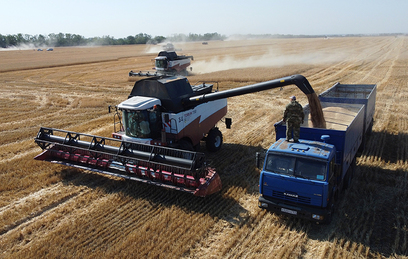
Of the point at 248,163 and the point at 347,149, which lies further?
the point at 248,163

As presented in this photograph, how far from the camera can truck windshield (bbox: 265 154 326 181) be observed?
698 cm

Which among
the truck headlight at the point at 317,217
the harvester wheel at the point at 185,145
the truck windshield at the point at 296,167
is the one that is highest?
the truck windshield at the point at 296,167

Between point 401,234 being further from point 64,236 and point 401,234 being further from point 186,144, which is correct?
point 64,236

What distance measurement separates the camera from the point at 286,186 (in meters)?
7.12

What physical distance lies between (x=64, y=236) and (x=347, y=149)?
7.03 m

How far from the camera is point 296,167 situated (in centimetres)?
714

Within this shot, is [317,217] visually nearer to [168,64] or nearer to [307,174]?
[307,174]

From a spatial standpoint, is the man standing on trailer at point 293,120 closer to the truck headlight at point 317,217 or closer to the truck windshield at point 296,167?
the truck windshield at point 296,167

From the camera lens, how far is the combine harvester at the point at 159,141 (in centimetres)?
858

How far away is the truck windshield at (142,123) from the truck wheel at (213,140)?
7.85 feet

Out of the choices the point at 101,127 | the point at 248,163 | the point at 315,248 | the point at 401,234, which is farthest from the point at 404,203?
the point at 101,127

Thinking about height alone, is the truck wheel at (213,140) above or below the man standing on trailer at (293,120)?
below

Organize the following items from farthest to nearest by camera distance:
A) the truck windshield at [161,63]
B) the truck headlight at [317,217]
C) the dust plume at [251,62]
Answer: the dust plume at [251,62] → the truck windshield at [161,63] → the truck headlight at [317,217]

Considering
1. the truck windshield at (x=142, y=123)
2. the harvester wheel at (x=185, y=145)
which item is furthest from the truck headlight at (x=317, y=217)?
the truck windshield at (x=142, y=123)
